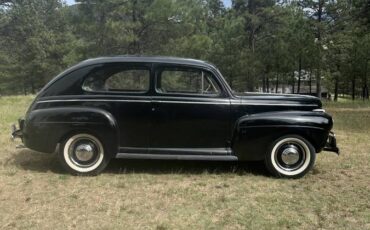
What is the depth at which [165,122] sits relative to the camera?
6.34 metres

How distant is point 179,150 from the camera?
640cm

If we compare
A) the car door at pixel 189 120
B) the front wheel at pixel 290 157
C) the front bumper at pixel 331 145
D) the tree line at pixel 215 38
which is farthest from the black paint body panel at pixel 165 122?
the tree line at pixel 215 38

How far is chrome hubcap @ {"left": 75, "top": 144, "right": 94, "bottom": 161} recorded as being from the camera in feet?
21.0

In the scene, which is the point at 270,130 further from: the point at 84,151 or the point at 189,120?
the point at 84,151

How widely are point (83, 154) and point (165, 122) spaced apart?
130 centimetres

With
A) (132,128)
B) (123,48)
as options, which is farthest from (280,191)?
(123,48)

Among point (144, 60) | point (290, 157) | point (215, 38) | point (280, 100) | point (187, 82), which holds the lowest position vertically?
point (290, 157)

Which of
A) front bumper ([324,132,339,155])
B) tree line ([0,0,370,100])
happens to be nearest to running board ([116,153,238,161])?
front bumper ([324,132,339,155])

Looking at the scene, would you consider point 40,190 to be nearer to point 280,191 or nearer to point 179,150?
point 179,150

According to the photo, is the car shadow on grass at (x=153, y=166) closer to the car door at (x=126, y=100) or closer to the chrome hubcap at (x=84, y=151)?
the chrome hubcap at (x=84, y=151)

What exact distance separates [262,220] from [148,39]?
76.0 ft

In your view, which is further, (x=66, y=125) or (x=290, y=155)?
(x=290, y=155)

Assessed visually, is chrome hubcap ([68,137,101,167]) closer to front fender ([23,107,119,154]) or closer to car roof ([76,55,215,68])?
front fender ([23,107,119,154])

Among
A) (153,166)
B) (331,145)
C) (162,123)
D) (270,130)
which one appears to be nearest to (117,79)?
(162,123)
